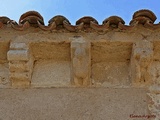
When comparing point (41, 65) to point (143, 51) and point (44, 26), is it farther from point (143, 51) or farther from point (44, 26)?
point (143, 51)

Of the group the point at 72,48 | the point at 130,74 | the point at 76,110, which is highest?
the point at 72,48

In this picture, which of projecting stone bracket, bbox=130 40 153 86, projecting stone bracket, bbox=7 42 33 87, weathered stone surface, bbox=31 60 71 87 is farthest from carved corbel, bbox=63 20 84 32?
projecting stone bracket, bbox=130 40 153 86

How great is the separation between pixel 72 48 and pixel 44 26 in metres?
0.35

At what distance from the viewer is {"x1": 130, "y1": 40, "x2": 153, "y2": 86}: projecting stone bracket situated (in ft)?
11.9

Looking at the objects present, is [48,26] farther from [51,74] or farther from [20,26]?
[51,74]

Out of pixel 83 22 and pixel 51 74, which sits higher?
pixel 83 22

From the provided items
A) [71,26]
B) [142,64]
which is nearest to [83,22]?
[71,26]

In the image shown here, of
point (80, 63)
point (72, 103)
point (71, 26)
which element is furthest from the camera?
point (71, 26)

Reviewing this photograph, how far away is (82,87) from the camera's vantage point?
3.67 meters

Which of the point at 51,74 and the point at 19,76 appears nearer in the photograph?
the point at 19,76

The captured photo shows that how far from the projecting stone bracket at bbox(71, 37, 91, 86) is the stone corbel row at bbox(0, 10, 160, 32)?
0.61ft

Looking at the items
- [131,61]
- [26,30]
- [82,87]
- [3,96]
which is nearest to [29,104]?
[3,96]

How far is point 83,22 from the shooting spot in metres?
3.81

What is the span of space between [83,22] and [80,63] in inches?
16.0
